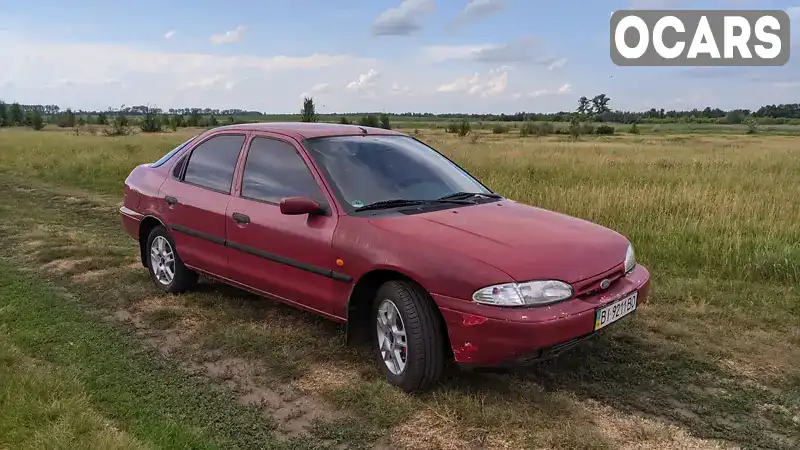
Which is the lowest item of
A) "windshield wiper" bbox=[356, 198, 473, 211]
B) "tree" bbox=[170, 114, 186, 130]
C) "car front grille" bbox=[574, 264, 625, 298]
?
"car front grille" bbox=[574, 264, 625, 298]

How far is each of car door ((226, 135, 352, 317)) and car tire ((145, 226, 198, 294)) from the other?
0.92m

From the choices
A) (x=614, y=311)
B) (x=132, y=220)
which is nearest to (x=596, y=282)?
(x=614, y=311)

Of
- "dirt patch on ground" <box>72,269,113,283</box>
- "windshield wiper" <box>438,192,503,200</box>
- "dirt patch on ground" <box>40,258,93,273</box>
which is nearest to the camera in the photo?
"windshield wiper" <box>438,192,503,200</box>

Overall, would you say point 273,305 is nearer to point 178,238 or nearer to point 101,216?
point 178,238

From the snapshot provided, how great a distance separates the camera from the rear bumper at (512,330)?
3291mm

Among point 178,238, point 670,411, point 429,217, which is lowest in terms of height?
point 670,411

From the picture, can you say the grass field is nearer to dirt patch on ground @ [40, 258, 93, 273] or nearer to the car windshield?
dirt patch on ground @ [40, 258, 93, 273]

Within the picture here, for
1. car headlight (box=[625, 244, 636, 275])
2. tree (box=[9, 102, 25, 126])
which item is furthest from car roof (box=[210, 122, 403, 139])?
tree (box=[9, 102, 25, 126])

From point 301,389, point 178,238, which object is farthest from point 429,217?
point 178,238

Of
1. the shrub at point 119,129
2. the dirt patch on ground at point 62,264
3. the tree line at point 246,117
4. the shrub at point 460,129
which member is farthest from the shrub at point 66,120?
the dirt patch on ground at point 62,264

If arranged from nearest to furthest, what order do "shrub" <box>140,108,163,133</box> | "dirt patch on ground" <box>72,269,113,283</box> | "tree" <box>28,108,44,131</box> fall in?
"dirt patch on ground" <box>72,269,113,283</box>
"shrub" <box>140,108,163,133</box>
"tree" <box>28,108,44,131</box>

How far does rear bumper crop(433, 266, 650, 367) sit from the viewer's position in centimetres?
329

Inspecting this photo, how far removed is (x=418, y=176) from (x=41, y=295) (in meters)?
3.59

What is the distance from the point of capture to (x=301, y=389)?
12.7 feet
